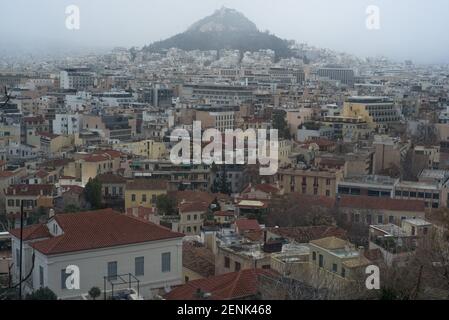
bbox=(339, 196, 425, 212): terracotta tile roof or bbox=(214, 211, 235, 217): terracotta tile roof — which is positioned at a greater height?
bbox=(339, 196, 425, 212): terracotta tile roof

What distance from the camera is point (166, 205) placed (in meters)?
7.13

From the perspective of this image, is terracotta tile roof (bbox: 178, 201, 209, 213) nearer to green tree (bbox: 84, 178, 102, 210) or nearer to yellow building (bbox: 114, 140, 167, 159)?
green tree (bbox: 84, 178, 102, 210)

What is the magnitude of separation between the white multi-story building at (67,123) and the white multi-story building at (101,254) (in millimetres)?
9413

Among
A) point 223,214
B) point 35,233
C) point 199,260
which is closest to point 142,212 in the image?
point 223,214

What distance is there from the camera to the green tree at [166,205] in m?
7.00

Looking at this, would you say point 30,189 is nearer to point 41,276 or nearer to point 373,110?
point 41,276

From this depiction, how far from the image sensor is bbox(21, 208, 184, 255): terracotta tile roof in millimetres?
3738

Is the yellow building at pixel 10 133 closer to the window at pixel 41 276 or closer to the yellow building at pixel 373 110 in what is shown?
the yellow building at pixel 373 110

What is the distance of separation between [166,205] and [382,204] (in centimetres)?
208

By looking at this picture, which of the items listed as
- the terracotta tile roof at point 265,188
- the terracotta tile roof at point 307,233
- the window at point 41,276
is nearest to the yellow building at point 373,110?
the terracotta tile roof at point 265,188

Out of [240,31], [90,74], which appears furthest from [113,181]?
[240,31]

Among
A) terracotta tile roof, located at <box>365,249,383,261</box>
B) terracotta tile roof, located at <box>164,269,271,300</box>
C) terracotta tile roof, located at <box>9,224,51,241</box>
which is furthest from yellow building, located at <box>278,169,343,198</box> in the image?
terracotta tile roof, located at <box>164,269,271,300</box>

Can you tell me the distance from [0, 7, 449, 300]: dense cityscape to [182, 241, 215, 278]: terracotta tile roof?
0.01 metres

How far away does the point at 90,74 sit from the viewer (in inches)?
1066
